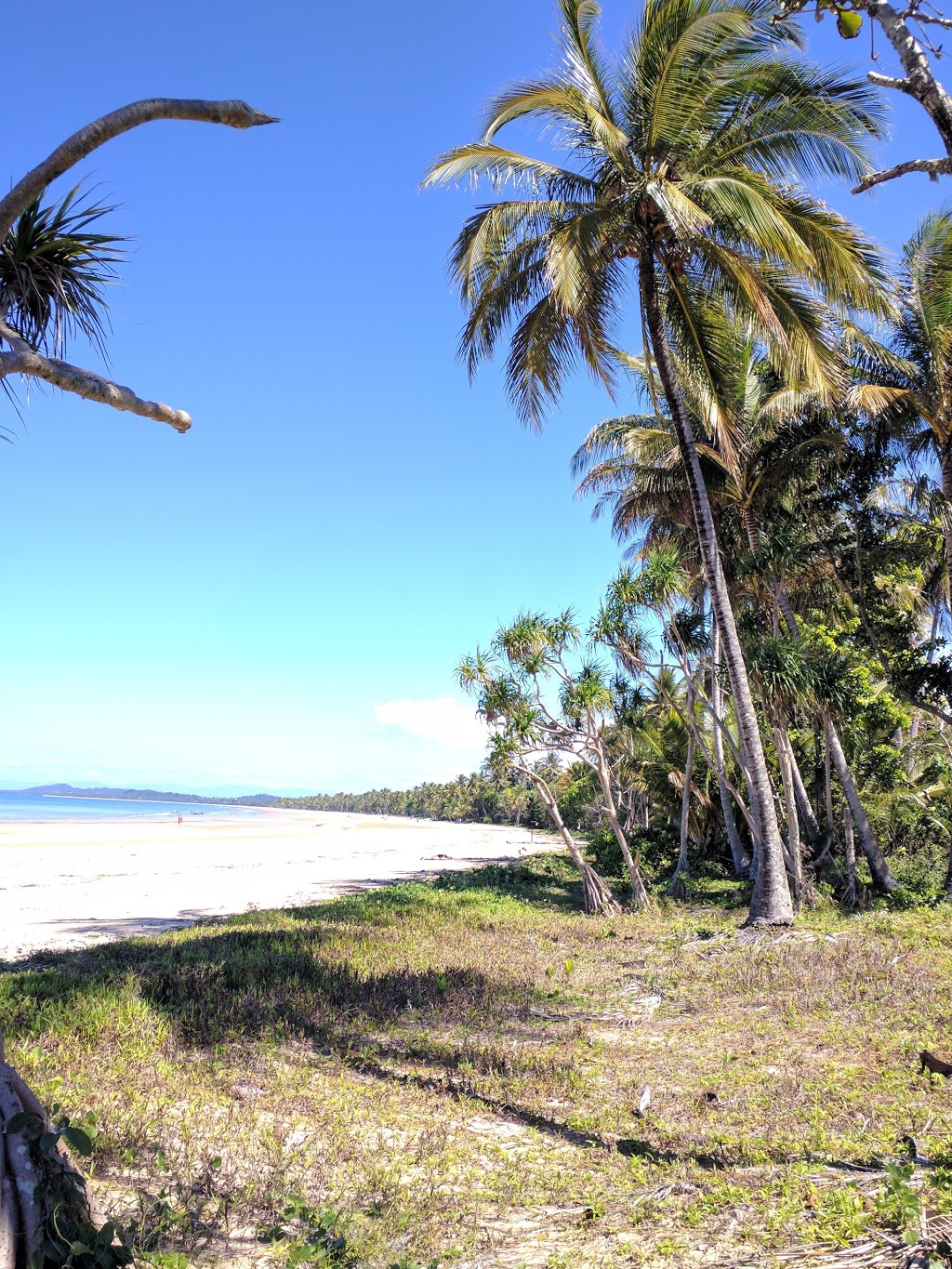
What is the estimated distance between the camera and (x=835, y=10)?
8.96 ft

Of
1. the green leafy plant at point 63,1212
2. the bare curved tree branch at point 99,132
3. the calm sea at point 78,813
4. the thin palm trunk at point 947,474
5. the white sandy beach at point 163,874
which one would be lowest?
the calm sea at point 78,813

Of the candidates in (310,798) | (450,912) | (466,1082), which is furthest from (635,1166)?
(310,798)

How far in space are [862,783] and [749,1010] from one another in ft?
40.5

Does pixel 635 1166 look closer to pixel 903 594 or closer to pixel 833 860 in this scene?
pixel 833 860

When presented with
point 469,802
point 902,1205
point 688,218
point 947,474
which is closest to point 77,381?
point 902,1205

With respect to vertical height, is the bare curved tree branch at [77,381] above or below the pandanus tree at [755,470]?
below

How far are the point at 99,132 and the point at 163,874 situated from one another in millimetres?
28220

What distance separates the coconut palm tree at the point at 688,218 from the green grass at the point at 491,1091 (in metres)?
4.42

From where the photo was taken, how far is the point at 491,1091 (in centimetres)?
560

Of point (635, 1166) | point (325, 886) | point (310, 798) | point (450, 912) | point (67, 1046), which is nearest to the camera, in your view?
point (635, 1166)

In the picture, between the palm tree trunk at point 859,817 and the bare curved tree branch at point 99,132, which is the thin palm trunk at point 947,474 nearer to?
the palm tree trunk at point 859,817

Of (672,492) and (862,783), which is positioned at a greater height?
(672,492)

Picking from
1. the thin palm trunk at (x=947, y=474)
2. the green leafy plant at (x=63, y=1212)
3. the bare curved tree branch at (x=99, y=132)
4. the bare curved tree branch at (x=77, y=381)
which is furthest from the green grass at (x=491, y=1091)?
the thin palm trunk at (x=947, y=474)

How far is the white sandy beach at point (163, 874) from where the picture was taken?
15.6 metres
